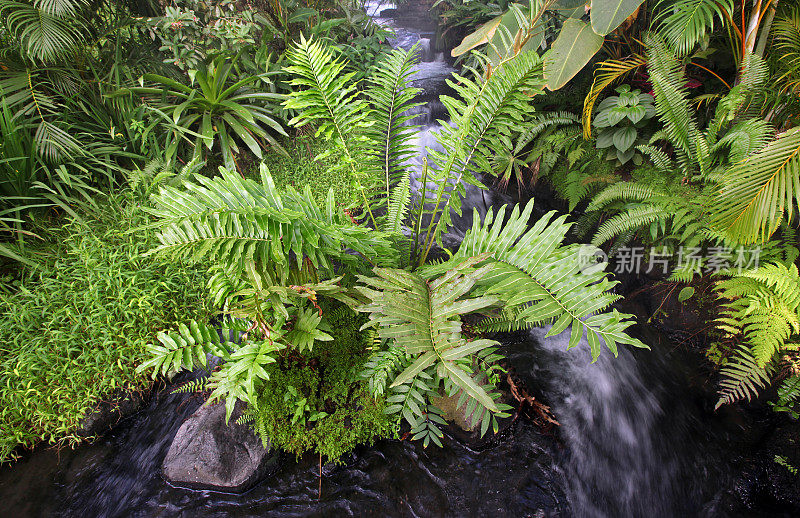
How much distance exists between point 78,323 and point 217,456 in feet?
4.08

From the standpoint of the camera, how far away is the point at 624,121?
334 cm

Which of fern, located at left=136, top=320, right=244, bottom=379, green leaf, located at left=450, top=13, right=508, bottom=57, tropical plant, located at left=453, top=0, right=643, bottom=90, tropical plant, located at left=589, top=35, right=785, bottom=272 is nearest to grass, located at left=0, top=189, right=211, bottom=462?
fern, located at left=136, top=320, right=244, bottom=379

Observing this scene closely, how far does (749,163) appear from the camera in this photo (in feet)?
7.28

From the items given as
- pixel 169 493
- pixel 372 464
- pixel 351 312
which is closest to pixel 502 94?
pixel 351 312

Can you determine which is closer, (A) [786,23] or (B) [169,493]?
(B) [169,493]

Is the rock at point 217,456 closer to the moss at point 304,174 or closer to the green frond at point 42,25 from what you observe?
the moss at point 304,174

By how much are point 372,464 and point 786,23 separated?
13.0ft

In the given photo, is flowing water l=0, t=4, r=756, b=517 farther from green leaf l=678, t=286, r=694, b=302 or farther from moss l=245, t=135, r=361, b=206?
moss l=245, t=135, r=361, b=206

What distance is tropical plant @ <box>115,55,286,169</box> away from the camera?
10.1 ft

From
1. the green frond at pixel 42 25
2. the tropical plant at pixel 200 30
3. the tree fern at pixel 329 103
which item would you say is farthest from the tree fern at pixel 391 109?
the green frond at pixel 42 25

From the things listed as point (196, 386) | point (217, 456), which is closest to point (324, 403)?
point (217, 456)

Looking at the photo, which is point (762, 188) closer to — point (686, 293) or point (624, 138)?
point (686, 293)

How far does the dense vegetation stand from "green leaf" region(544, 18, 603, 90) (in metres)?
0.02

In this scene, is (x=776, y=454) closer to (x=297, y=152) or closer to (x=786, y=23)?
(x=786, y=23)
